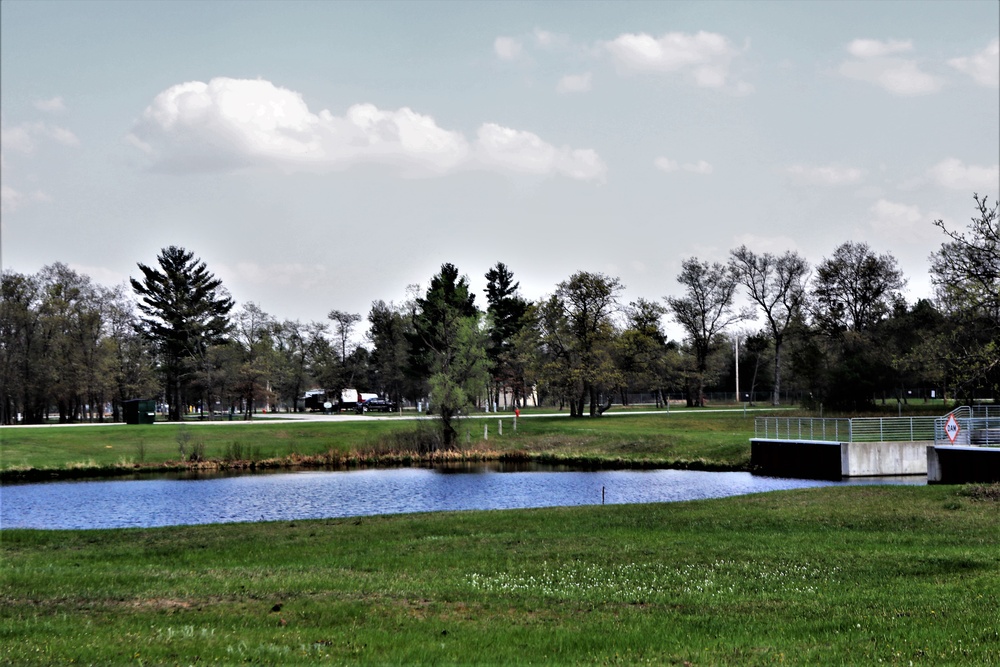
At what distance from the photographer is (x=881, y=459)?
44.2 m

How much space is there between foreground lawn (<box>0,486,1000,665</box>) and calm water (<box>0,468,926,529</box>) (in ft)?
33.9

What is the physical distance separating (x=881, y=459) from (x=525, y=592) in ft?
119

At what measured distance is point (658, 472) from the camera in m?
48.9

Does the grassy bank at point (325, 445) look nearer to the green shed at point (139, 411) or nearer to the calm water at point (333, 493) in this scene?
the green shed at point (139, 411)

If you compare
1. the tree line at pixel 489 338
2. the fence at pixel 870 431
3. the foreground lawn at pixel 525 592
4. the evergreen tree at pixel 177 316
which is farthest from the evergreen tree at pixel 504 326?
the foreground lawn at pixel 525 592

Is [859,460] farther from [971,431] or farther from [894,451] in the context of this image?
[971,431]

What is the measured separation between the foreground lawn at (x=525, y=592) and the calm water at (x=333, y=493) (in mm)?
10338

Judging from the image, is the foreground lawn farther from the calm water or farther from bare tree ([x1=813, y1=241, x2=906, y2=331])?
bare tree ([x1=813, y1=241, x2=906, y2=331])

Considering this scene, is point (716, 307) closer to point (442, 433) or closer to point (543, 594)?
point (442, 433)

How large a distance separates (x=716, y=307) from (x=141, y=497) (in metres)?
79.4

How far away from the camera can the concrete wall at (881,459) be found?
1726 inches

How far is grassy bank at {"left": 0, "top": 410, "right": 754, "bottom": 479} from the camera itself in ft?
172

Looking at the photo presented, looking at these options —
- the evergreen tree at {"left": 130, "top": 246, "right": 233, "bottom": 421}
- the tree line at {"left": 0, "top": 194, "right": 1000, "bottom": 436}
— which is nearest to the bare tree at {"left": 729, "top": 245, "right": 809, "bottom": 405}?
the tree line at {"left": 0, "top": 194, "right": 1000, "bottom": 436}

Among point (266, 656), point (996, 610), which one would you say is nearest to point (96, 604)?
point (266, 656)
